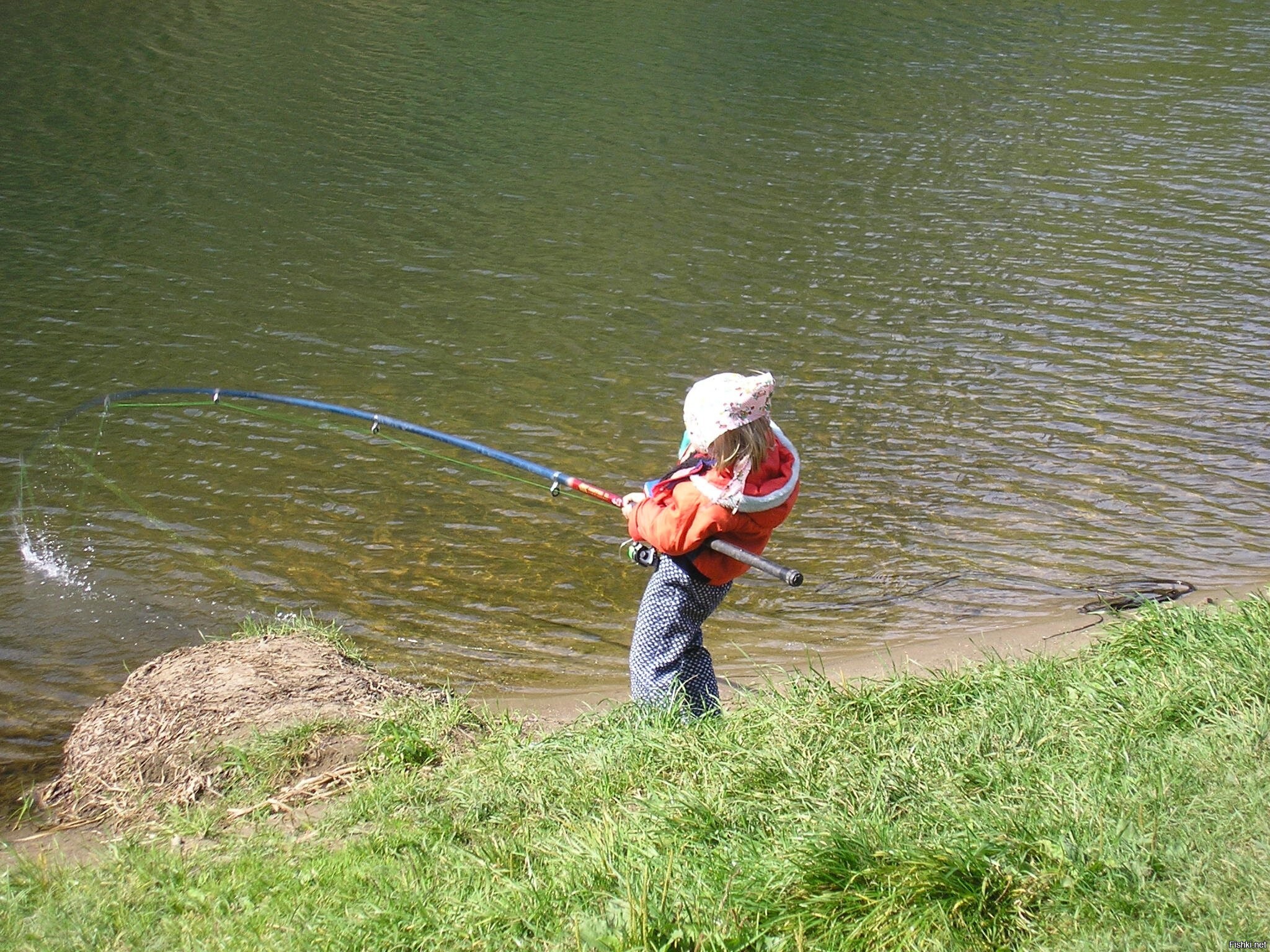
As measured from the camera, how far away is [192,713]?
450cm

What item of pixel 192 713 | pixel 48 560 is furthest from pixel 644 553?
pixel 48 560

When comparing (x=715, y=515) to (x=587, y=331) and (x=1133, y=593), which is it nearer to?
(x=1133, y=593)

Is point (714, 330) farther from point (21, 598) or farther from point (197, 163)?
point (197, 163)

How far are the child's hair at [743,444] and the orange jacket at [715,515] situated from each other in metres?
0.04

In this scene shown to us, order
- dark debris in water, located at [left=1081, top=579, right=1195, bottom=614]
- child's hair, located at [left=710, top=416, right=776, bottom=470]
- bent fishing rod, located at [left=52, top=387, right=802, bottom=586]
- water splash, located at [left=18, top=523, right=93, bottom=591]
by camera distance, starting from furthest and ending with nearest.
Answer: water splash, located at [left=18, top=523, right=93, bottom=591] < dark debris in water, located at [left=1081, top=579, right=1195, bottom=614] < child's hair, located at [left=710, top=416, right=776, bottom=470] < bent fishing rod, located at [left=52, top=387, right=802, bottom=586]

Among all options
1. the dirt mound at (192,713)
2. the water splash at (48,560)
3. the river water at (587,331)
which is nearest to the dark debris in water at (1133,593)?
the river water at (587,331)

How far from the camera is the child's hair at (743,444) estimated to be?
368 centimetres

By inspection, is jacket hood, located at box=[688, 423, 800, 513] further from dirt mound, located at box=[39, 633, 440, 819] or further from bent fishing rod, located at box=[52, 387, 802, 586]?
dirt mound, located at box=[39, 633, 440, 819]

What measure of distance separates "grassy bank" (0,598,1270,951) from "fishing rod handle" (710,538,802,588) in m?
0.51

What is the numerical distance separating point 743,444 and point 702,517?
0.87ft

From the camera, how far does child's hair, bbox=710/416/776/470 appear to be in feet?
12.1

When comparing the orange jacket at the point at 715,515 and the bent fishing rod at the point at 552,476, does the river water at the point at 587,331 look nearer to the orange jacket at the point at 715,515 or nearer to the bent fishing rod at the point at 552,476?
the bent fishing rod at the point at 552,476

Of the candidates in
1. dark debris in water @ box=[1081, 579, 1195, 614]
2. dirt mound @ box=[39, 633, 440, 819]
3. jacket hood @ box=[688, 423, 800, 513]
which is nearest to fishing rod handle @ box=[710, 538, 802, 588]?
jacket hood @ box=[688, 423, 800, 513]

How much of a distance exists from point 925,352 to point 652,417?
238cm
